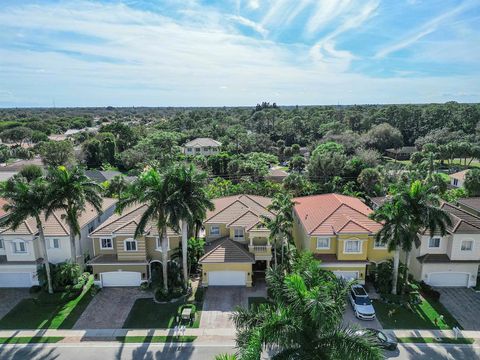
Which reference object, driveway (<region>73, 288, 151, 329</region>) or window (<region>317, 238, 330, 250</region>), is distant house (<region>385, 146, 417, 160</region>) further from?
driveway (<region>73, 288, 151, 329</region>)

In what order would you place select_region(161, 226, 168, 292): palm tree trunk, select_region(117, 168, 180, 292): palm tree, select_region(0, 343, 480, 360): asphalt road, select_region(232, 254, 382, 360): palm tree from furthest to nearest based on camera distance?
select_region(161, 226, 168, 292): palm tree trunk → select_region(117, 168, 180, 292): palm tree → select_region(0, 343, 480, 360): asphalt road → select_region(232, 254, 382, 360): palm tree

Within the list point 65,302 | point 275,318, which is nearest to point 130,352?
point 65,302

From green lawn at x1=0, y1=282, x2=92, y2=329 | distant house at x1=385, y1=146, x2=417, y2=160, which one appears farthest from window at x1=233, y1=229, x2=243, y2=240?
distant house at x1=385, y1=146, x2=417, y2=160

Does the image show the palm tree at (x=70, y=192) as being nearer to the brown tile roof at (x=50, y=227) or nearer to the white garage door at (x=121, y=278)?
the brown tile roof at (x=50, y=227)

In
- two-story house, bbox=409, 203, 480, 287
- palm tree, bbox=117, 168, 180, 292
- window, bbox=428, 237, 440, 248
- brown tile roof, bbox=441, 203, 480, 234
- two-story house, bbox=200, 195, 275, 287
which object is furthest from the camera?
window, bbox=428, 237, 440, 248

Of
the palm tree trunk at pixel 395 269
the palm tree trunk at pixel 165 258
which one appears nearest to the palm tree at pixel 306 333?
the palm tree trunk at pixel 165 258
